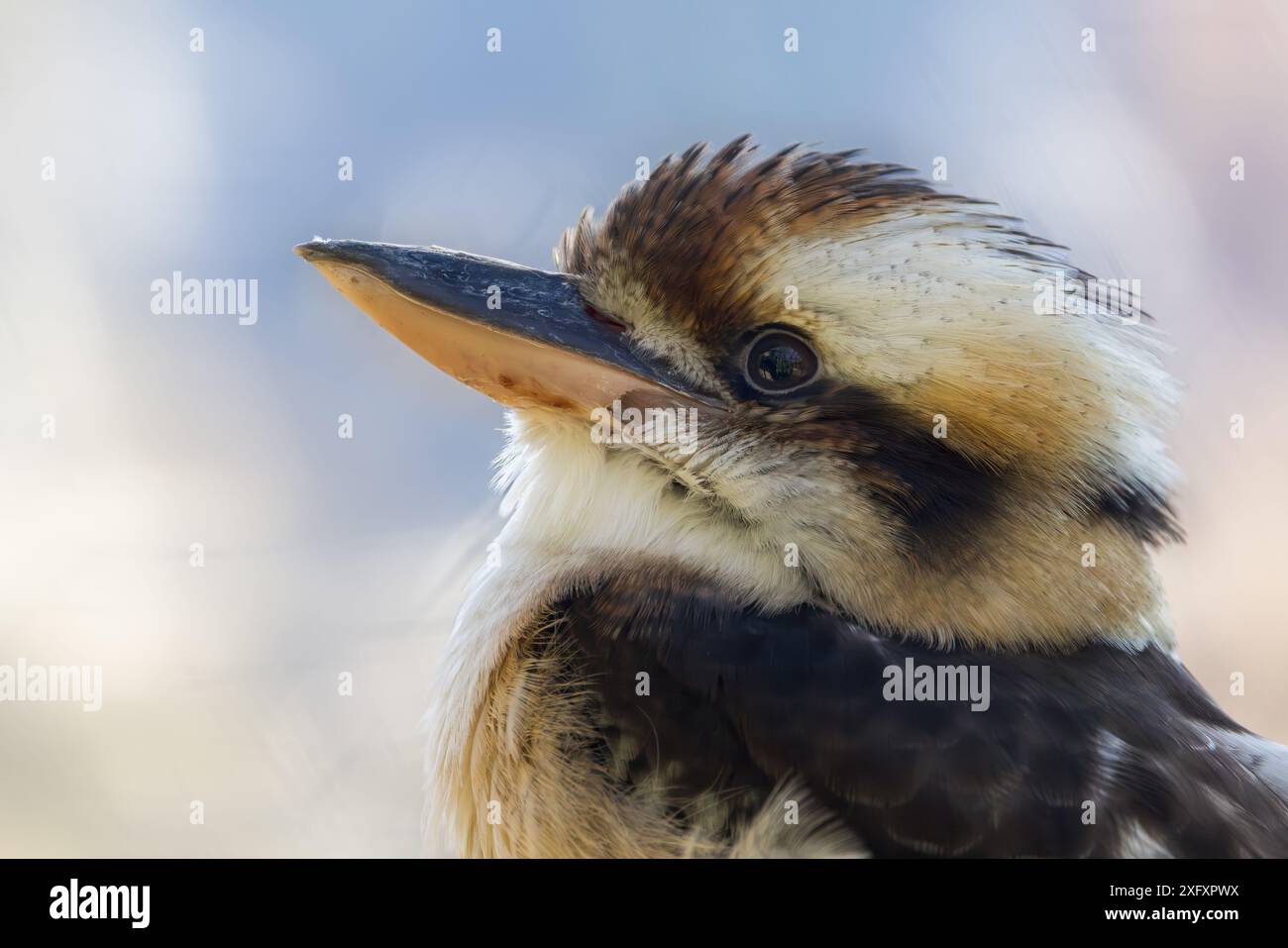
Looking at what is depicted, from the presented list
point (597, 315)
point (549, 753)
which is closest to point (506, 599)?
point (549, 753)

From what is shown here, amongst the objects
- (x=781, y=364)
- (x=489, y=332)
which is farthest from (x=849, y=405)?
(x=489, y=332)

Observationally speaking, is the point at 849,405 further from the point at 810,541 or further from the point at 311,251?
the point at 311,251

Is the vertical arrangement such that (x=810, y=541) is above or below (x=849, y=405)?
below

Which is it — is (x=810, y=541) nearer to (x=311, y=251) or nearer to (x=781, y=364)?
(x=781, y=364)

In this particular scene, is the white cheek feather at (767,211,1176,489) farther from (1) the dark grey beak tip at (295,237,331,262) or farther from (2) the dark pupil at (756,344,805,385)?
(1) the dark grey beak tip at (295,237,331,262)

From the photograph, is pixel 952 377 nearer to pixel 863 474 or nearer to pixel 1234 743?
pixel 863 474

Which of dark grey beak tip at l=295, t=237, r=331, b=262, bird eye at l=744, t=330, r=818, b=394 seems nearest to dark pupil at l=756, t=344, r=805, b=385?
bird eye at l=744, t=330, r=818, b=394
